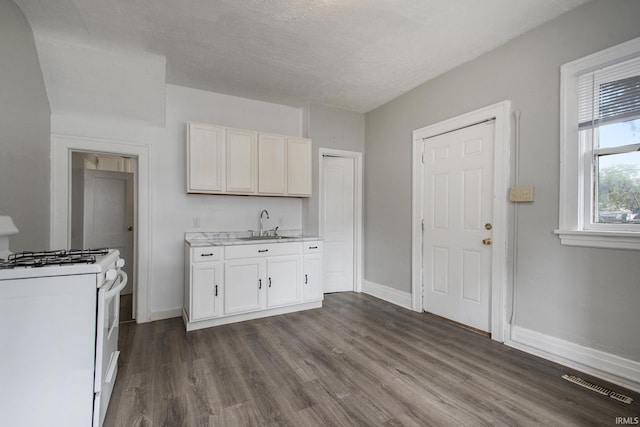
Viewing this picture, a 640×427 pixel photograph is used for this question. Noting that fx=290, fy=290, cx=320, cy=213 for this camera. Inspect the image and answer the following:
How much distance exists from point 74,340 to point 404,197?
11.3 ft

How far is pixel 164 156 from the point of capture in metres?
3.48

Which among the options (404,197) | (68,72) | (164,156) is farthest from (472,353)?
(68,72)

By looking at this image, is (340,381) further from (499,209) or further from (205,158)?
(205,158)

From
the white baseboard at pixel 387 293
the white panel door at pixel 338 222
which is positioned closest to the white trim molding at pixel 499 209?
the white baseboard at pixel 387 293

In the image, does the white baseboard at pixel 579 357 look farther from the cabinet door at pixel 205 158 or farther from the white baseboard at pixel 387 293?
the cabinet door at pixel 205 158

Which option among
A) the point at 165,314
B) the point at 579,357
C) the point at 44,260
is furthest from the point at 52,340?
the point at 579,357

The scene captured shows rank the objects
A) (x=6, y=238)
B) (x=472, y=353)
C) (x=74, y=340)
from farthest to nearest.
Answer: (x=472, y=353) → (x=6, y=238) → (x=74, y=340)

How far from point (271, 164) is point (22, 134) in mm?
2292

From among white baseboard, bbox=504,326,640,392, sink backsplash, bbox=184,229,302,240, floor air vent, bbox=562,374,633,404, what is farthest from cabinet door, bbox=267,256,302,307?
floor air vent, bbox=562,374,633,404

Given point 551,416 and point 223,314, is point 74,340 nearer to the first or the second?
point 223,314

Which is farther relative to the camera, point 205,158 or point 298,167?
point 298,167

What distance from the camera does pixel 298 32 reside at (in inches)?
100.0

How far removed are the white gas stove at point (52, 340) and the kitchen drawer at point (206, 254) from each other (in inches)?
60.9

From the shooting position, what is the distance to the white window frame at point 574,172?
2.16 meters
